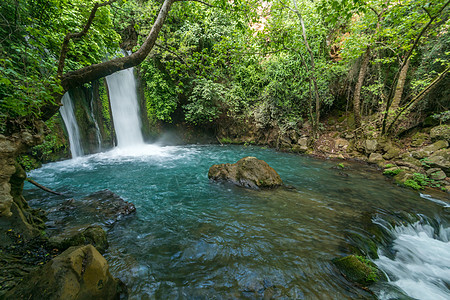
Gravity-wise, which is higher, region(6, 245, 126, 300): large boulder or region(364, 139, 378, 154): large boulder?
region(6, 245, 126, 300): large boulder

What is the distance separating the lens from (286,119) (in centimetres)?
1320

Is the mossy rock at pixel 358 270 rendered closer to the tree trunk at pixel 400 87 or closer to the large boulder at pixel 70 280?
the large boulder at pixel 70 280

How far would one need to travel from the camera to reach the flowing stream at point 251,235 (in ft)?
8.34

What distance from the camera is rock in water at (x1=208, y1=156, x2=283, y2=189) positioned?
6.12 meters

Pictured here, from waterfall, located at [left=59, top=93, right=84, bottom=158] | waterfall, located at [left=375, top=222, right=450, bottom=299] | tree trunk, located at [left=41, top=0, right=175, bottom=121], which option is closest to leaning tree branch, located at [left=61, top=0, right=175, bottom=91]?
tree trunk, located at [left=41, top=0, right=175, bottom=121]

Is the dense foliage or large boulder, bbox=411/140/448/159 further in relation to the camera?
the dense foliage

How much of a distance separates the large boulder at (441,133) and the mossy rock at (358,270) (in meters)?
8.76

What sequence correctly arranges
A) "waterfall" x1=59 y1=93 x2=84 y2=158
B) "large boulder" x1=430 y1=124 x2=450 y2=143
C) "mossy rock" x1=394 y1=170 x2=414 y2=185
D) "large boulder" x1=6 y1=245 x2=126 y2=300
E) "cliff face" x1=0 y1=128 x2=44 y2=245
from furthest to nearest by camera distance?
"waterfall" x1=59 y1=93 x2=84 y2=158 < "large boulder" x1=430 y1=124 x2=450 y2=143 < "mossy rock" x1=394 y1=170 x2=414 y2=185 < "cliff face" x1=0 y1=128 x2=44 y2=245 < "large boulder" x1=6 y1=245 x2=126 y2=300

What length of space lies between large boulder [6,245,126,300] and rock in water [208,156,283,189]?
4.79 metres

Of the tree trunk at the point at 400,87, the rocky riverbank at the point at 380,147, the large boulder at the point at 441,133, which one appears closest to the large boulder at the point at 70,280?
the rocky riverbank at the point at 380,147

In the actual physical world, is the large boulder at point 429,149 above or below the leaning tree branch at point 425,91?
below

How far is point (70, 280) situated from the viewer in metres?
1.66

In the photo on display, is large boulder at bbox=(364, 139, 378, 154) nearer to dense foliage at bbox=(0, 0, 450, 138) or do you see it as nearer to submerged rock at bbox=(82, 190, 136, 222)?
dense foliage at bbox=(0, 0, 450, 138)

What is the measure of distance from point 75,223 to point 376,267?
597cm
